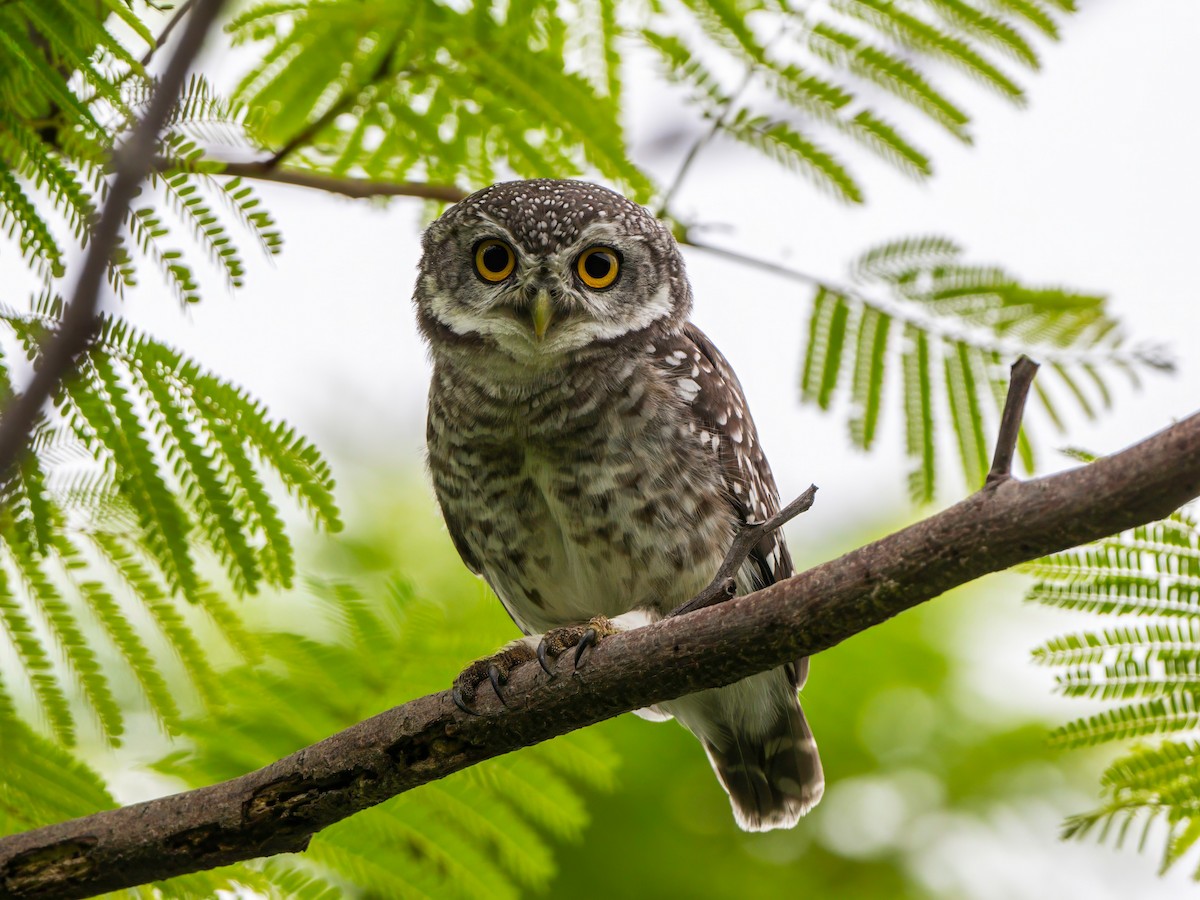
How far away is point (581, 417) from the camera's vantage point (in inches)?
158

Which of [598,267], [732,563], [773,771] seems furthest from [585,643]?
[773,771]

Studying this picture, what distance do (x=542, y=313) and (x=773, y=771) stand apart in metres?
1.98

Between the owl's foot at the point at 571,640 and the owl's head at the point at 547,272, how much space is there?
1.11 metres

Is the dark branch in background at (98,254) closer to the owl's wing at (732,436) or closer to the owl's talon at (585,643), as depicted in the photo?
the owl's talon at (585,643)

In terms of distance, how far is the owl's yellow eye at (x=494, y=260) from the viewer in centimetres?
425

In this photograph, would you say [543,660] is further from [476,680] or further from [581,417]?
[581,417]

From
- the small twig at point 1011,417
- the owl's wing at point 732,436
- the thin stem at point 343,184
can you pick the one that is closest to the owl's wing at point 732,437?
the owl's wing at point 732,436

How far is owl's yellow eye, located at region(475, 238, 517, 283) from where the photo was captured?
425 cm

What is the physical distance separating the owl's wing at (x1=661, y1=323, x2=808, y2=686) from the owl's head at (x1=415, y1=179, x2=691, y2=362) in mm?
150

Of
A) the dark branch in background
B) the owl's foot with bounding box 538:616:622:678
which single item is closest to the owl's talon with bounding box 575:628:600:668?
the owl's foot with bounding box 538:616:622:678

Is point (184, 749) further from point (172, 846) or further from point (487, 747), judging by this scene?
point (487, 747)

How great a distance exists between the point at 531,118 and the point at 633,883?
12.4ft

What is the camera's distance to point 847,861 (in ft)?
21.0

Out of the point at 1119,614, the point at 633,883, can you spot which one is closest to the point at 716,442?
the point at 1119,614
